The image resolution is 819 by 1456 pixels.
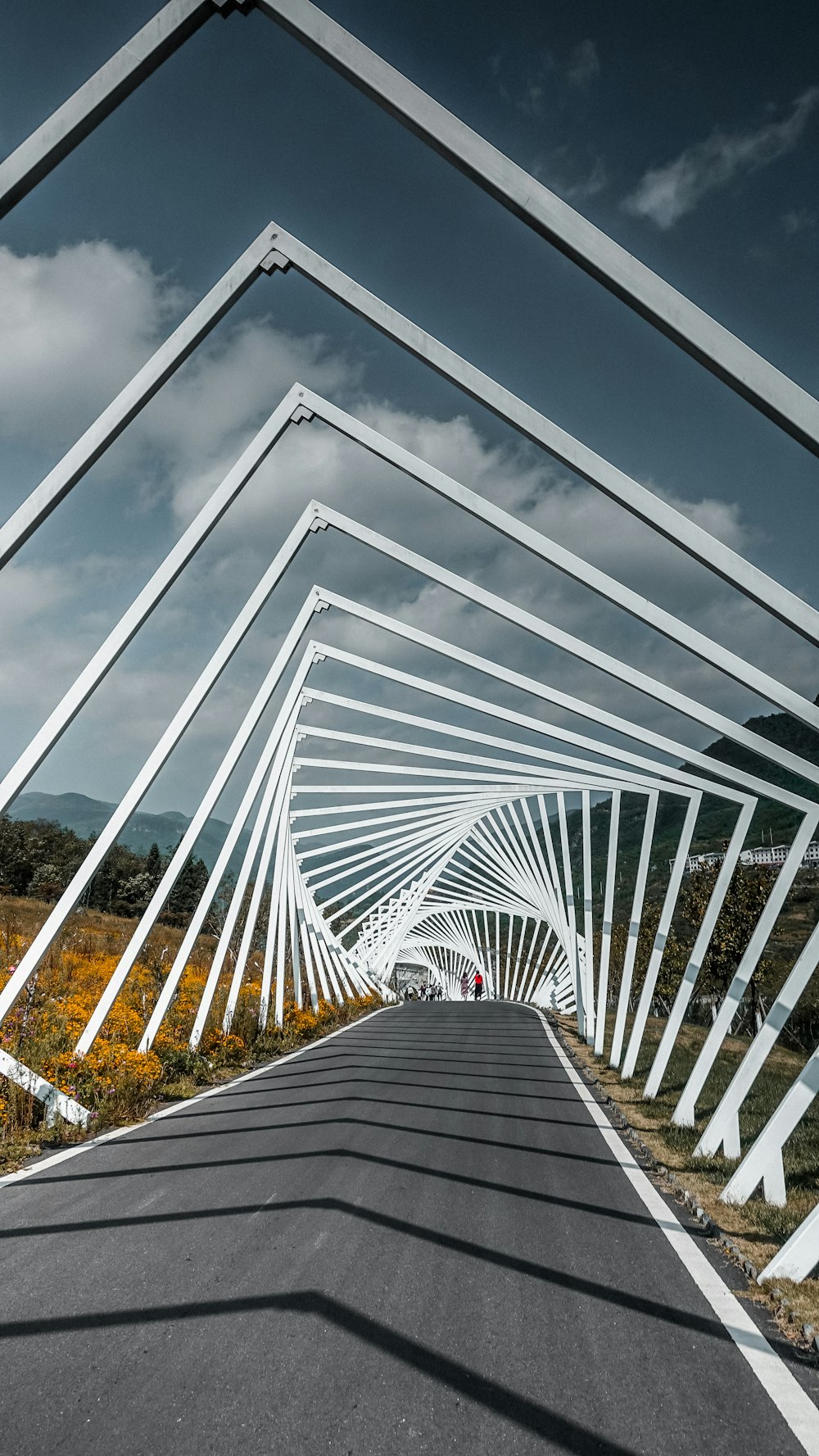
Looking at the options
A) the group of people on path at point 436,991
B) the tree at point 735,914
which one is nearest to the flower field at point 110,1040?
the tree at point 735,914

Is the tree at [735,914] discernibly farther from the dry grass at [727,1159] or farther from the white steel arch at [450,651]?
the dry grass at [727,1159]

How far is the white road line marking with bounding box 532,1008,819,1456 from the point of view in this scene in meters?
2.99

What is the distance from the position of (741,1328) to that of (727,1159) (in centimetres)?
344

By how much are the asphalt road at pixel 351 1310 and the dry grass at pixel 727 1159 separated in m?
0.51

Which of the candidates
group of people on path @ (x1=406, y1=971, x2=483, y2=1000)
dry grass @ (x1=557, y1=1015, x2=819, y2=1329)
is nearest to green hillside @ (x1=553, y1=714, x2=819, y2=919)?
group of people on path @ (x1=406, y1=971, x2=483, y2=1000)

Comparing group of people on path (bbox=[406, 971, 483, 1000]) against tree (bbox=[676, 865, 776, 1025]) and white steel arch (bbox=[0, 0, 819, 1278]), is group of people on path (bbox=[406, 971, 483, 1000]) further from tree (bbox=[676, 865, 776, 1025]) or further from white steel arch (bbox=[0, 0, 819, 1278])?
white steel arch (bbox=[0, 0, 819, 1278])

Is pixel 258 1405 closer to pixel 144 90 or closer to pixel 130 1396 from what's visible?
pixel 130 1396

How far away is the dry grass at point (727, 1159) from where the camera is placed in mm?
4863

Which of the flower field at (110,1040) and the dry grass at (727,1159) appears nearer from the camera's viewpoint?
the dry grass at (727,1159)

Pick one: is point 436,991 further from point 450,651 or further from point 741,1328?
point 741,1328

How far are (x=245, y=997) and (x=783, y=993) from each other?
13509 mm

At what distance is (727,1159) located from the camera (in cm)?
687

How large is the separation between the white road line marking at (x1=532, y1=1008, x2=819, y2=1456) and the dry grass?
24cm

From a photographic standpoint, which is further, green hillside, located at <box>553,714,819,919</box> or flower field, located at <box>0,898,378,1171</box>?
green hillside, located at <box>553,714,819,919</box>
